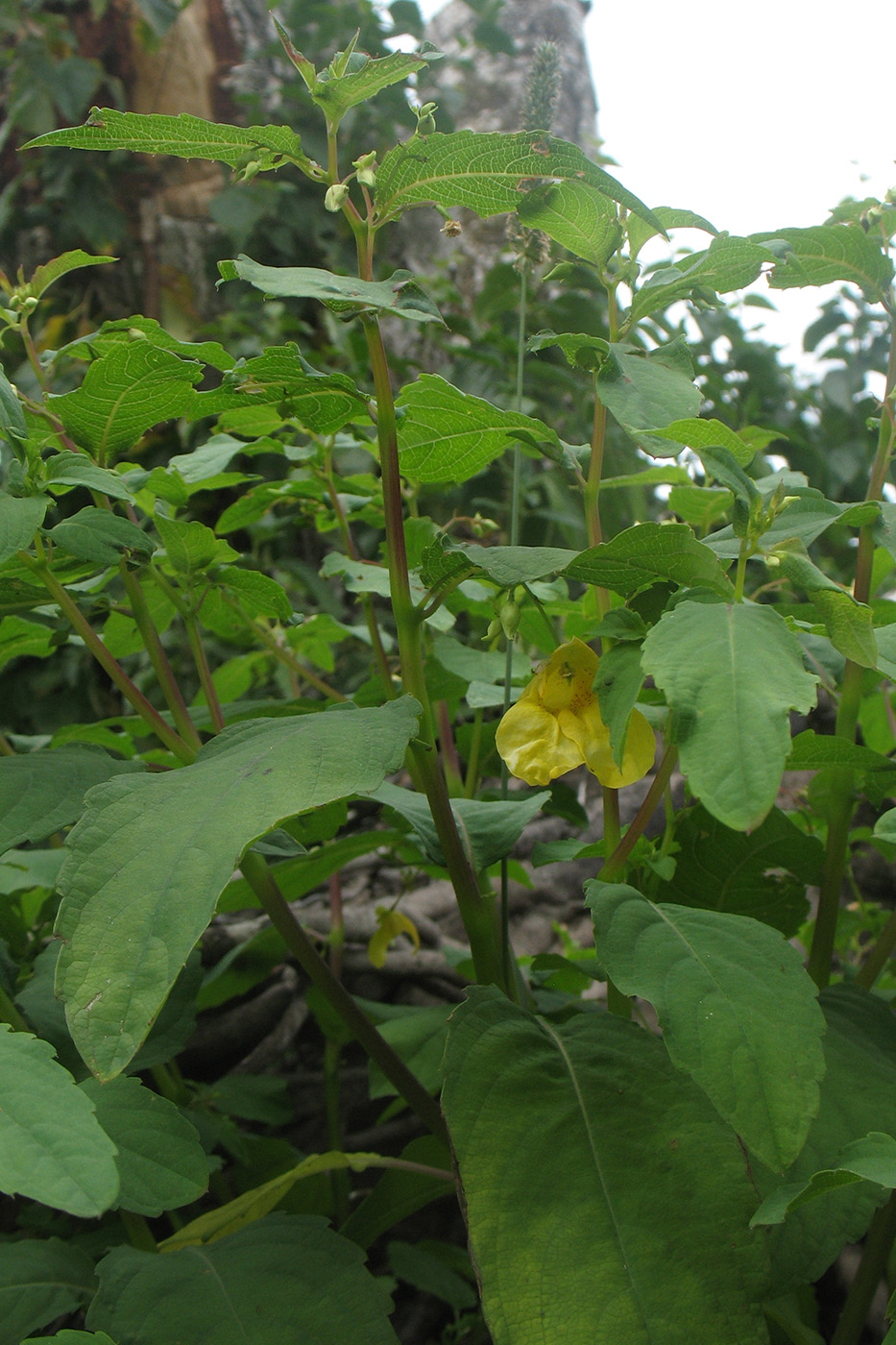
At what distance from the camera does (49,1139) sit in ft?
1.26

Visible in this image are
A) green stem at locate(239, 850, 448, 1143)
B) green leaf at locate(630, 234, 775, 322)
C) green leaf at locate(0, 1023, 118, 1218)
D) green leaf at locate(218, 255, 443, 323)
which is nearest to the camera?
green leaf at locate(0, 1023, 118, 1218)

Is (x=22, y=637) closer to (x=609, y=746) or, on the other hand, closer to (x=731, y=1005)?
(x=609, y=746)

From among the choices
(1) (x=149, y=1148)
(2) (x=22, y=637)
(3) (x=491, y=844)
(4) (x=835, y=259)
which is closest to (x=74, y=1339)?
(1) (x=149, y=1148)

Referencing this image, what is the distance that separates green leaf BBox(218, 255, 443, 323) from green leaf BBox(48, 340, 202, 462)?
10 centimetres

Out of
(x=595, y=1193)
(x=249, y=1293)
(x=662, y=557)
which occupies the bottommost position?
(x=249, y=1293)

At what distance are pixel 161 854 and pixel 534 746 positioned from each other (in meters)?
0.28

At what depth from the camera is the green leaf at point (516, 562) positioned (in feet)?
1.65

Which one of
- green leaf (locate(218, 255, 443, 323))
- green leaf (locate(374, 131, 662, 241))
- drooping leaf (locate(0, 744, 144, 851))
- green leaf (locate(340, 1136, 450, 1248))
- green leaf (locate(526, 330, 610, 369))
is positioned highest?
green leaf (locate(374, 131, 662, 241))

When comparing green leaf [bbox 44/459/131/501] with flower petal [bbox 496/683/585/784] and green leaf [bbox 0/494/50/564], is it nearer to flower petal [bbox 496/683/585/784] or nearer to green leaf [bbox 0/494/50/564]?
green leaf [bbox 0/494/50/564]

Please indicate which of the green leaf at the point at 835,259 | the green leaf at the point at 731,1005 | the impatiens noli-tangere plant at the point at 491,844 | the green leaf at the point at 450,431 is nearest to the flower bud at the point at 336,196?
the impatiens noli-tangere plant at the point at 491,844

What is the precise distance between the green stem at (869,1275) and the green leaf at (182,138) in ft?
2.58

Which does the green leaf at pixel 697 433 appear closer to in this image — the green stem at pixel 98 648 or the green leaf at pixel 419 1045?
the green stem at pixel 98 648

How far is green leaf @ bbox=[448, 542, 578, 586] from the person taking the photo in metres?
0.50

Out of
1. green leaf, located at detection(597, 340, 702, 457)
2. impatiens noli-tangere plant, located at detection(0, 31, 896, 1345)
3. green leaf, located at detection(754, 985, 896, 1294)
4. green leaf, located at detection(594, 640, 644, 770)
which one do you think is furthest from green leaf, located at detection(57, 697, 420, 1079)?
green leaf, located at detection(754, 985, 896, 1294)
